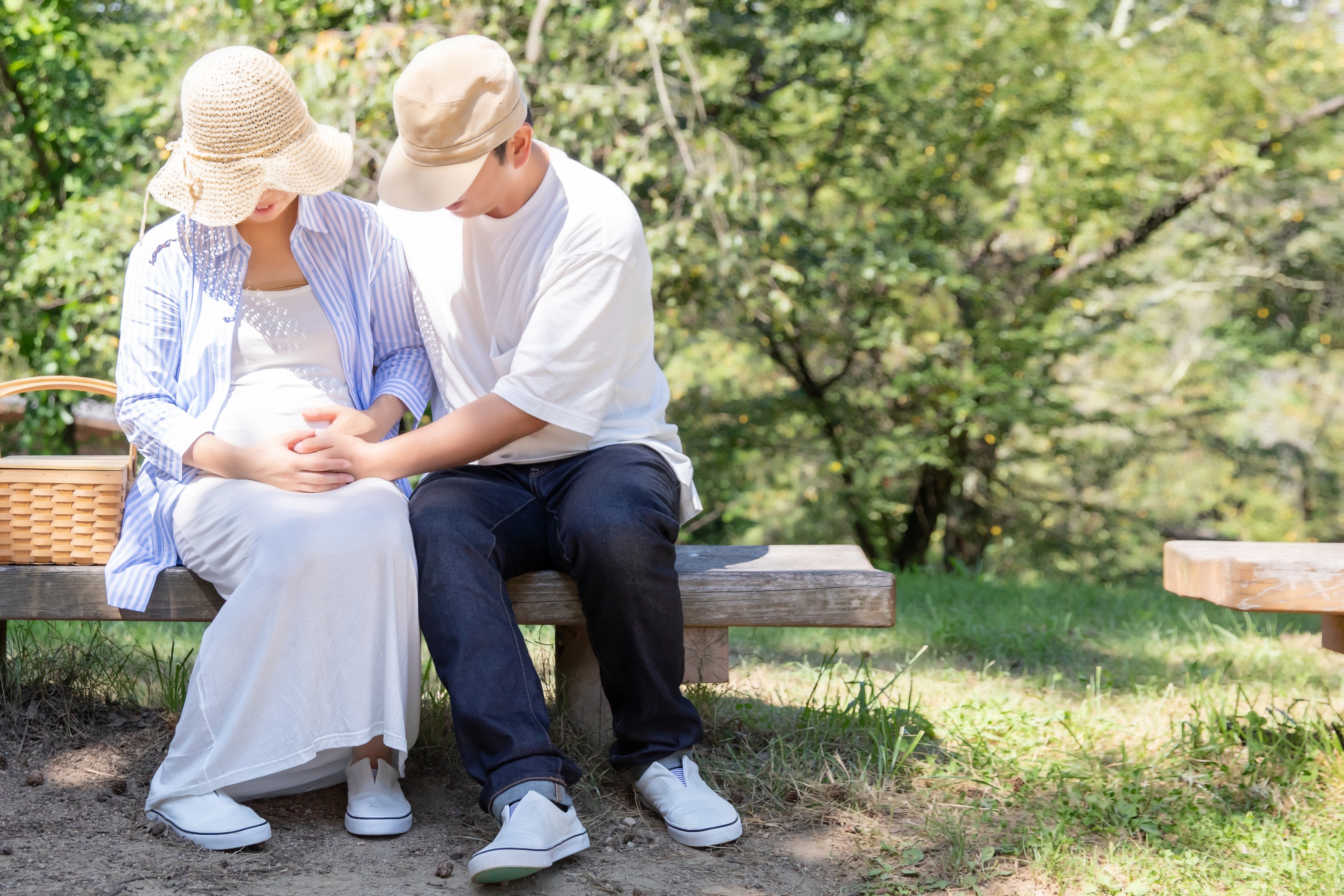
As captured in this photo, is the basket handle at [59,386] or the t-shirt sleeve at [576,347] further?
the basket handle at [59,386]

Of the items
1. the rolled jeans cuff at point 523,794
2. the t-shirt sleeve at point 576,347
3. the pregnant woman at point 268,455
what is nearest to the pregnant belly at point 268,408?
the pregnant woman at point 268,455

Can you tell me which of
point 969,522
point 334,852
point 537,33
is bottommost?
point 969,522

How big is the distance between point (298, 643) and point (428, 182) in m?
0.92

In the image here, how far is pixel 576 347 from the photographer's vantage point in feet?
7.39

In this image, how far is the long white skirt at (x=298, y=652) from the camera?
209 cm

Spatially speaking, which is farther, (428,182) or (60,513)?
(60,513)

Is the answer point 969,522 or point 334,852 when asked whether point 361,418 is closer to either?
point 334,852

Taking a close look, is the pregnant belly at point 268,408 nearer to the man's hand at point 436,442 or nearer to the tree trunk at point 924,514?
the man's hand at point 436,442

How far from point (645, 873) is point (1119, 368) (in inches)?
504

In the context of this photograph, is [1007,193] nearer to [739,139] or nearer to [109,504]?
[739,139]

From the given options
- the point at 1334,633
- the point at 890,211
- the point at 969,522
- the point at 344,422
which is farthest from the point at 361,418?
the point at 969,522

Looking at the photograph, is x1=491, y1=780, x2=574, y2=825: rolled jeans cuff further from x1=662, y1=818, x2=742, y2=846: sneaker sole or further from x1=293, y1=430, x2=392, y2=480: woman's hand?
x1=293, y1=430, x2=392, y2=480: woman's hand

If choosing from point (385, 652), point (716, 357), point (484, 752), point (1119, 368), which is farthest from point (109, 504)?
point (1119, 368)

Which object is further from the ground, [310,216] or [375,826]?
[310,216]
